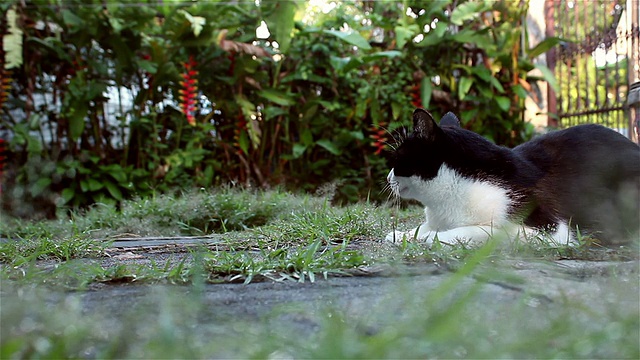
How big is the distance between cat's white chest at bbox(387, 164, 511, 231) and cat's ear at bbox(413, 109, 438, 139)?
156 mm

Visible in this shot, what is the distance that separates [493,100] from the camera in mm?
5562

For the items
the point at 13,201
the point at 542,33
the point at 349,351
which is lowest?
the point at 13,201

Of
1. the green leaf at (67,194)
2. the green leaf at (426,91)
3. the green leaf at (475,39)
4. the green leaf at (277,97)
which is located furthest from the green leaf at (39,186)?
the green leaf at (475,39)

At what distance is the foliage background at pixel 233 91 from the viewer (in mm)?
5102

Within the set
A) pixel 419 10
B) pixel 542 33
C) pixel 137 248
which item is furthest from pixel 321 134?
pixel 137 248

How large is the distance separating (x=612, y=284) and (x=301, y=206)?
2374 millimetres

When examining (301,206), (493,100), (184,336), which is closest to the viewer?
(184,336)

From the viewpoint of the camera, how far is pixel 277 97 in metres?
5.43

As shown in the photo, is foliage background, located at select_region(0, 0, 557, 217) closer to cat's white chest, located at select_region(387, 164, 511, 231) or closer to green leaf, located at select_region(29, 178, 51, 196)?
green leaf, located at select_region(29, 178, 51, 196)

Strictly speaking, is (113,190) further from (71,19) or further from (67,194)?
(71,19)

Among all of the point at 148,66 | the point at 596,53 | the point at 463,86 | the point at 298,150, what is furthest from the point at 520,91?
the point at 148,66

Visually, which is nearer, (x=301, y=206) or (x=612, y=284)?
(x=612, y=284)

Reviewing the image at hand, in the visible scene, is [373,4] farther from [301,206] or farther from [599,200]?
[599,200]

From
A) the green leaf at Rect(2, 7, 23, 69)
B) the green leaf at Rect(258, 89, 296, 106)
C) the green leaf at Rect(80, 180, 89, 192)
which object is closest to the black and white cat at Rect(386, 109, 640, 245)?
the green leaf at Rect(258, 89, 296, 106)
